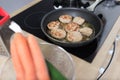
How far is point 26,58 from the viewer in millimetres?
400

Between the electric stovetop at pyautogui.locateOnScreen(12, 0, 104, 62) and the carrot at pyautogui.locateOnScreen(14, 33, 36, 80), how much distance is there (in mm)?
284

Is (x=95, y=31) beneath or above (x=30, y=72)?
beneath

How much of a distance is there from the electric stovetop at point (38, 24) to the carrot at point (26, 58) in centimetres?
28

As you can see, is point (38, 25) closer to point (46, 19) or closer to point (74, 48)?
point (46, 19)

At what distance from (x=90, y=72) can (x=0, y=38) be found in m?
0.33

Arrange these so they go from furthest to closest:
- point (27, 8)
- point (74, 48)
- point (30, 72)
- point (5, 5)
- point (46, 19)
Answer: point (5, 5), point (27, 8), point (46, 19), point (74, 48), point (30, 72)

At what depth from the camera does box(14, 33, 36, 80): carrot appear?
0.39 m

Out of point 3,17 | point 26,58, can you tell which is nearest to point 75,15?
point 3,17

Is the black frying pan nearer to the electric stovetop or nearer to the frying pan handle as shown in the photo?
the electric stovetop

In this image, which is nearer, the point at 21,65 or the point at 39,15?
the point at 21,65

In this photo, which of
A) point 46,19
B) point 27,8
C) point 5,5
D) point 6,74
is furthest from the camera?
point 5,5

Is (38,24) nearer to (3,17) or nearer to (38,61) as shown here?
(3,17)

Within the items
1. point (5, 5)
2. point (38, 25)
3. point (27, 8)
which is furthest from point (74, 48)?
point (5, 5)

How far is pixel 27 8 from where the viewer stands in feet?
2.98
